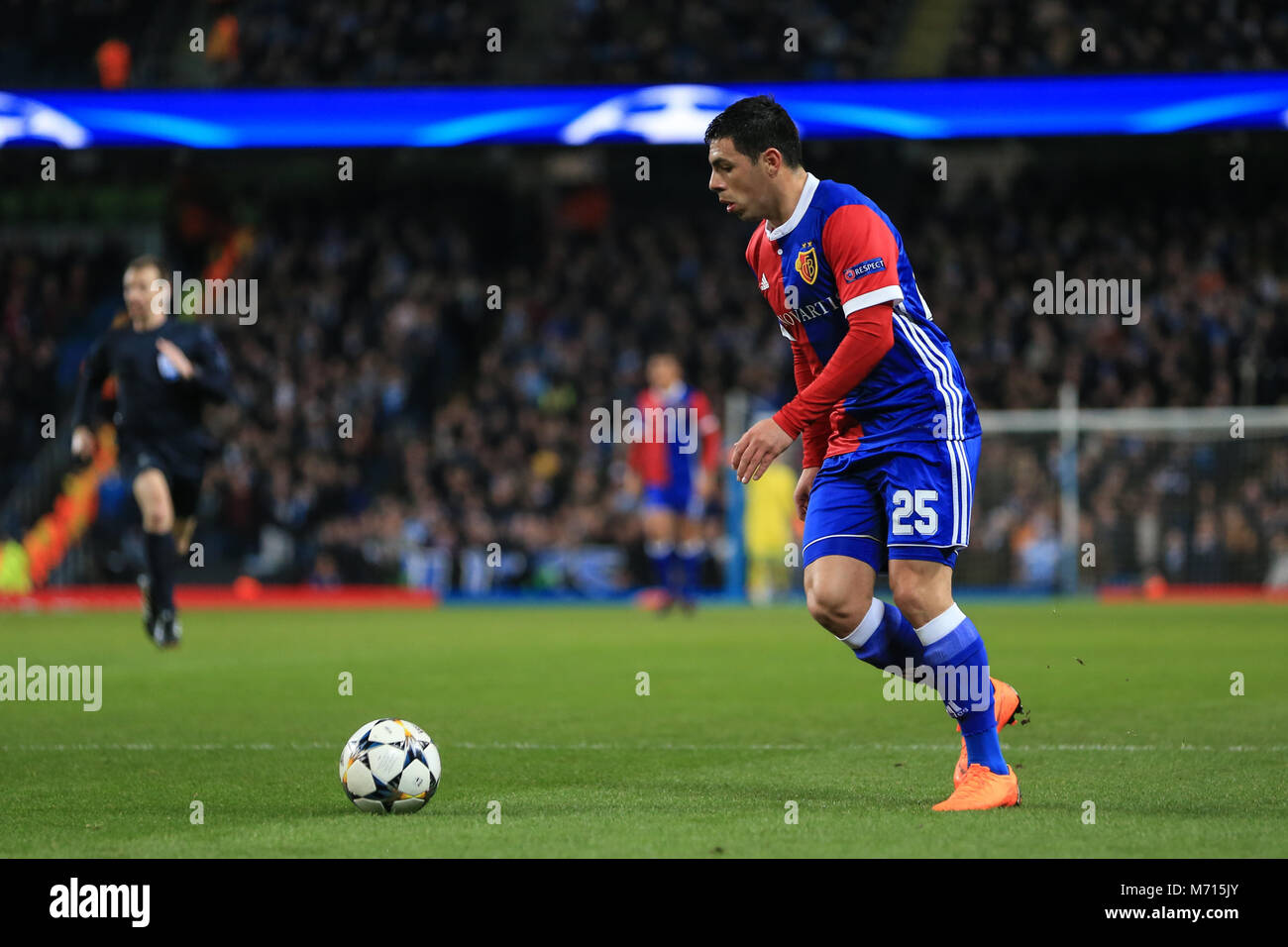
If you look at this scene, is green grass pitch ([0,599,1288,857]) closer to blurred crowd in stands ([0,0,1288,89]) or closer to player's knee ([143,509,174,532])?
player's knee ([143,509,174,532])

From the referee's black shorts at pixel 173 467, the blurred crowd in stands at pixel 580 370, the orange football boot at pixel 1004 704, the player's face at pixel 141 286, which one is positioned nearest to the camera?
the orange football boot at pixel 1004 704

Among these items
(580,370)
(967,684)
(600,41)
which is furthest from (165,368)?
(600,41)

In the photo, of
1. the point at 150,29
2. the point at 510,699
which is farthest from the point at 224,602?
the point at 510,699

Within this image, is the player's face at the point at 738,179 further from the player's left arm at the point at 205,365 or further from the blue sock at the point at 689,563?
the blue sock at the point at 689,563

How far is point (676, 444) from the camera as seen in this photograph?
1645 cm

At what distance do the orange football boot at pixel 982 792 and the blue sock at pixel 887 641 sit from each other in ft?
1.34

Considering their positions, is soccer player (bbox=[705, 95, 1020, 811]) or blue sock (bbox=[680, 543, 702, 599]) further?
blue sock (bbox=[680, 543, 702, 599])

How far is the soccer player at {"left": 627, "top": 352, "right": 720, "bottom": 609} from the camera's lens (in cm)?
1628

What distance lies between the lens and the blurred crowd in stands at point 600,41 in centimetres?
2166

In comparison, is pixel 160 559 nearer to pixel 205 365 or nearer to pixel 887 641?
pixel 205 365

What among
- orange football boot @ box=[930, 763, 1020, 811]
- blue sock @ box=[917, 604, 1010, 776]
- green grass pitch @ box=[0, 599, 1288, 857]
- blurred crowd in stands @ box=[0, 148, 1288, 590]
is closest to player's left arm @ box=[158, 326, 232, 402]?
green grass pitch @ box=[0, 599, 1288, 857]

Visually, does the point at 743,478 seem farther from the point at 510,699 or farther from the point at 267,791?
the point at 510,699

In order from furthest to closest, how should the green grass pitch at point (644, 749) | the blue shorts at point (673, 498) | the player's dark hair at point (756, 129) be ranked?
the blue shorts at point (673, 498) → the player's dark hair at point (756, 129) → the green grass pitch at point (644, 749)

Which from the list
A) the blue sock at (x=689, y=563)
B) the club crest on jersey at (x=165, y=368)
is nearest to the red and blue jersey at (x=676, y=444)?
the blue sock at (x=689, y=563)
